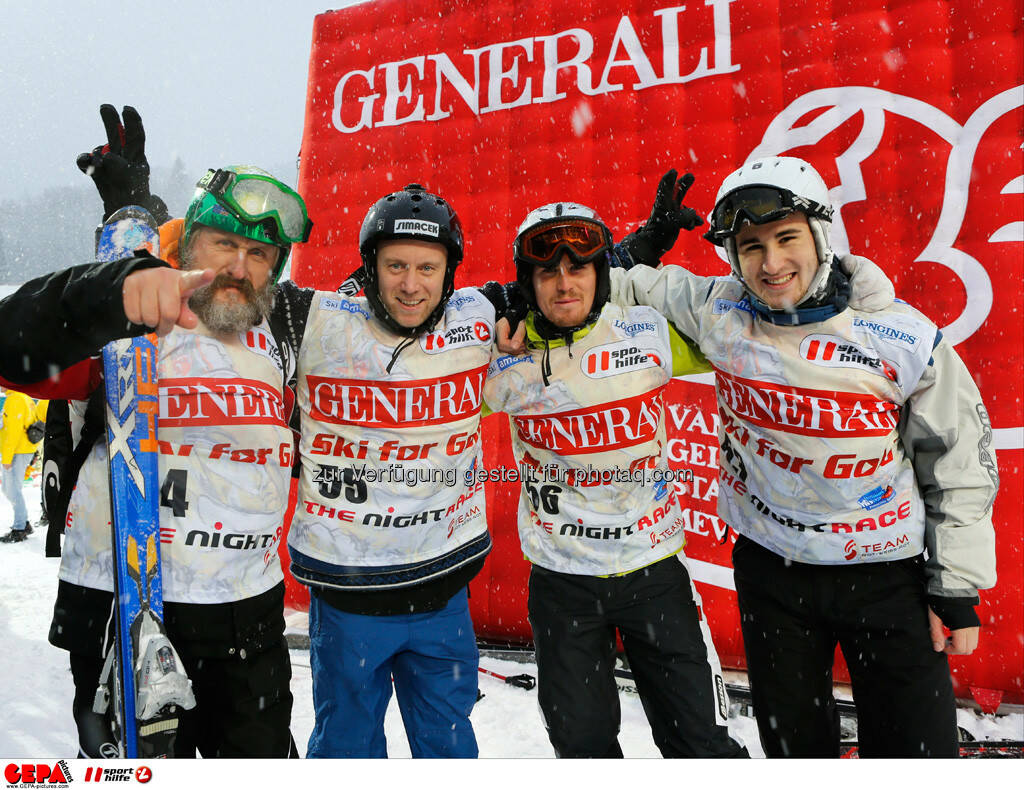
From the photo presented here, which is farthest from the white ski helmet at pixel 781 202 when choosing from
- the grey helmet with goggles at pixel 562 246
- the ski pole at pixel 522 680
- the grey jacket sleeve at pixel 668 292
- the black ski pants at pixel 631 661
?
the ski pole at pixel 522 680

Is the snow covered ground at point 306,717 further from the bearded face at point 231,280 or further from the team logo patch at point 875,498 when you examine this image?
the bearded face at point 231,280

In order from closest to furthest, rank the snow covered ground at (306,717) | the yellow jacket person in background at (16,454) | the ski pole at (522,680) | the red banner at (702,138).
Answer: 1. the snow covered ground at (306,717)
2. the red banner at (702,138)
3. the ski pole at (522,680)
4. the yellow jacket person in background at (16,454)

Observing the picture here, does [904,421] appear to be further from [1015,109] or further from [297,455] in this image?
[1015,109]

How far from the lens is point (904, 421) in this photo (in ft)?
7.47

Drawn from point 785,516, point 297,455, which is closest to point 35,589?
point 297,455

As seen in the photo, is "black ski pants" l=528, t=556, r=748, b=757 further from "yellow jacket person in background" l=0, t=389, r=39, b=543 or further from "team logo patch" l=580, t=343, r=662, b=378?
"yellow jacket person in background" l=0, t=389, r=39, b=543

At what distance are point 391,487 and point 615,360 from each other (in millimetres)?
1034

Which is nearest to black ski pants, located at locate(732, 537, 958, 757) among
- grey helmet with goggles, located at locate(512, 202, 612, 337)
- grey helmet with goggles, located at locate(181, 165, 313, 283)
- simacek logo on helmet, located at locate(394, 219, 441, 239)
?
grey helmet with goggles, located at locate(512, 202, 612, 337)

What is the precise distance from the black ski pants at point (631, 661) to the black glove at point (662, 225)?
4.58 ft

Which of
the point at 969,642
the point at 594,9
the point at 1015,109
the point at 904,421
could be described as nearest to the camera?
the point at 969,642

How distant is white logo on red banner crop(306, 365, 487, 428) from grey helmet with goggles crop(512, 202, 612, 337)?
522mm

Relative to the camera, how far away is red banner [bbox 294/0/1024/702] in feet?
→ 12.3

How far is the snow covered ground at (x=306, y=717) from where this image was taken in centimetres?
355
